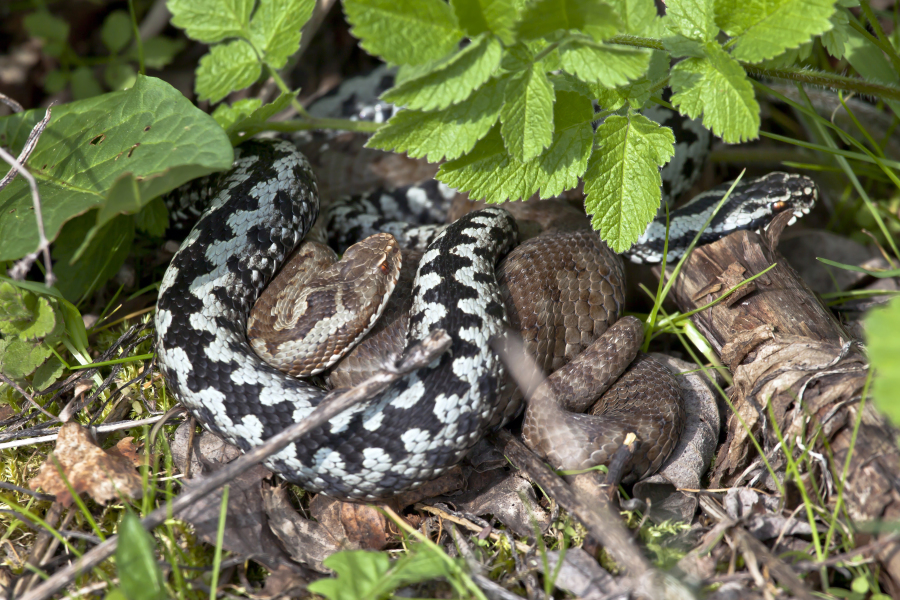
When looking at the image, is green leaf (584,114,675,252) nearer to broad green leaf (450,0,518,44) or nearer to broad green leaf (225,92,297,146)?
broad green leaf (450,0,518,44)

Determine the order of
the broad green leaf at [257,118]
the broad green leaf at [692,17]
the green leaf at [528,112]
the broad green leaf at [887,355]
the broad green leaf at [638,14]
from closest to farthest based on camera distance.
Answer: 1. the broad green leaf at [887,355]
2. the green leaf at [528,112]
3. the broad green leaf at [692,17]
4. the broad green leaf at [638,14]
5. the broad green leaf at [257,118]

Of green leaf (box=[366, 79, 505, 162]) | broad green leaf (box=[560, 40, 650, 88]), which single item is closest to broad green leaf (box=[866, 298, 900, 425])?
broad green leaf (box=[560, 40, 650, 88])

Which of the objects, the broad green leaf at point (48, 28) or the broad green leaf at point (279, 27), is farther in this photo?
the broad green leaf at point (48, 28)

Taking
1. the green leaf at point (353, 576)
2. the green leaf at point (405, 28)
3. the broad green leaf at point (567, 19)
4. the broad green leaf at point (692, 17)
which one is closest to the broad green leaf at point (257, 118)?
the green leaf at point (405, 28)

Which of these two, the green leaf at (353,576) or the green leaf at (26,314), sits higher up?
the green leaf at (26,314)

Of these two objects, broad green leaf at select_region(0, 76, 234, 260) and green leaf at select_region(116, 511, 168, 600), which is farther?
broad green leaf at select_region(0, 76, 234, 260)

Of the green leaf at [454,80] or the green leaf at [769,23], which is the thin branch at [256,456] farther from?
the green leaf at [769,23]

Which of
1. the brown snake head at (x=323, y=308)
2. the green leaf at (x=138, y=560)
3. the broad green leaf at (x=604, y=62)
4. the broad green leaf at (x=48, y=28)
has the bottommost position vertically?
the green leaf at (x=138, y=560)
